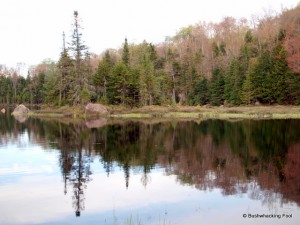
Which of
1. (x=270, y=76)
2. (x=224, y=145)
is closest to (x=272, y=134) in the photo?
(x=224, y=145)

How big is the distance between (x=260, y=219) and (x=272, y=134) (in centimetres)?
2113

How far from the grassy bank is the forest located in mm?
2809

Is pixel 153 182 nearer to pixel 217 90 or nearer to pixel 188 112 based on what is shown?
pixel 188 112

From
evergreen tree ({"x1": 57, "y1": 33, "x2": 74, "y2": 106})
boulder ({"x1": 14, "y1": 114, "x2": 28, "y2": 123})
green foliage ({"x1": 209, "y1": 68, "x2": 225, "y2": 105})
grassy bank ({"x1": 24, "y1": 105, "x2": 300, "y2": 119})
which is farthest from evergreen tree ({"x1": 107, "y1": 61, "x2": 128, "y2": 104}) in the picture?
green foliage ({"x1": 209, "y1": 68, "x2": 225, "y2": 105})

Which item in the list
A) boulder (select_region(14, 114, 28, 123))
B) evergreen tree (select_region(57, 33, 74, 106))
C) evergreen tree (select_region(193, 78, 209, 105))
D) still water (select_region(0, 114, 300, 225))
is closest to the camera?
still water (select_region(0, 114, 300, 225))

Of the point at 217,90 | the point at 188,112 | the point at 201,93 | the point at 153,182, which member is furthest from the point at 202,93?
the point at 153,182

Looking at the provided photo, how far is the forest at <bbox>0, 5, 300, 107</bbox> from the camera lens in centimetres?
6369

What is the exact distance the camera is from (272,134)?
3136 centimetres

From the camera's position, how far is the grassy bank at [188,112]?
5303cm

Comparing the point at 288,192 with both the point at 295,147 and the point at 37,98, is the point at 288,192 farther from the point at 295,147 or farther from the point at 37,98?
the point at 37,98

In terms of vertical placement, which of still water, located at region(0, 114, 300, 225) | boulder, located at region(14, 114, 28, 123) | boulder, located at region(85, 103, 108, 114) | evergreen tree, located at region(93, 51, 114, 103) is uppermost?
evergreen tree, located at region(93, 51, 114, 103)

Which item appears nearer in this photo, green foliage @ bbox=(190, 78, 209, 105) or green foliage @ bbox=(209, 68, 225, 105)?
green foliage @ bbox=(209, 68, 225, 105)

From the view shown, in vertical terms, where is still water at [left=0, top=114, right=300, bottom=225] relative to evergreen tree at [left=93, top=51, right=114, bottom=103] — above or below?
below

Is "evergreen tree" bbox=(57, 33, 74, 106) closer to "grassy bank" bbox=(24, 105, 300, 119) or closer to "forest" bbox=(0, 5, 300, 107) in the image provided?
"forest" bbox=(0, 5, 300, 107)
